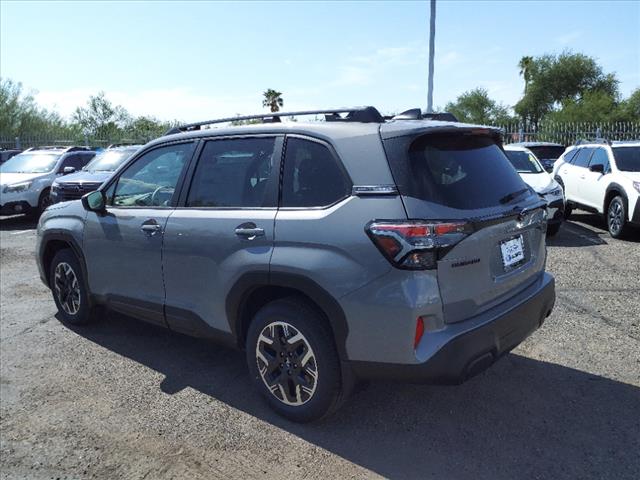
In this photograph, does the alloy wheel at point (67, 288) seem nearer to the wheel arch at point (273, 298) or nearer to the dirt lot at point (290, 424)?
the dirt lot at point (290, 424)

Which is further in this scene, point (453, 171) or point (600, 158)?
point (600, 158)

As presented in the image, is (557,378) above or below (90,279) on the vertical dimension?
below

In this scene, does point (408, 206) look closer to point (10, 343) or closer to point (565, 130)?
point (10, 343)

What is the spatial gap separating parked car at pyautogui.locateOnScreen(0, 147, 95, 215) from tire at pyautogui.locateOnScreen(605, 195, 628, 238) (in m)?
11.5

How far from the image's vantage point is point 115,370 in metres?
4.22

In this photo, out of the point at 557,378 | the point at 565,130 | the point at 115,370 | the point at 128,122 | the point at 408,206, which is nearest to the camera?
the point at 408,206

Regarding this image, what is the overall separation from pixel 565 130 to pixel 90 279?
65.6ft

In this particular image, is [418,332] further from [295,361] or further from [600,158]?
[600,158]

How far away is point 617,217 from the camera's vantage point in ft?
30.2

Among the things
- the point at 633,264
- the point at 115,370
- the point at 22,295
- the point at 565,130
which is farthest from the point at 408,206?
the point at 565,130

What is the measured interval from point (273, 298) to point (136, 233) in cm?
136

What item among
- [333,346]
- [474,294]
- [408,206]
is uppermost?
[408,206]

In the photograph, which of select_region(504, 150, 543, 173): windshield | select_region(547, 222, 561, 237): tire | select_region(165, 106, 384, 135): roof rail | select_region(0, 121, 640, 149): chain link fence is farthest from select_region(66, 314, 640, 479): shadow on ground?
select_region(0, 121, 640, 149): chain link fence

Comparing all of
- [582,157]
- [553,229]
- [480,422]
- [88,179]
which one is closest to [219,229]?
[480,422]
